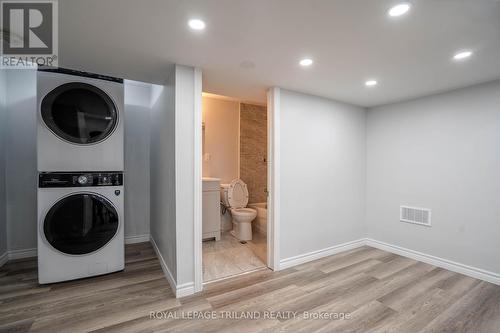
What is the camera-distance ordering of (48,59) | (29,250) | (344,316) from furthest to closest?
(29,250), (48,59), (344,316)

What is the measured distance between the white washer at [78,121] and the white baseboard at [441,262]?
12.8ft

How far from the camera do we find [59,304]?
75.3 inches

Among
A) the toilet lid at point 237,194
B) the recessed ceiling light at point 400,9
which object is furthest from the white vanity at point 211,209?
the recessed ceiling light at point 400,9

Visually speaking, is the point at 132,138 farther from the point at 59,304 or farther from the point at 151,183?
the point at 59,304

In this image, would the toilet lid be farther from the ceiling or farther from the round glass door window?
the round glass door window

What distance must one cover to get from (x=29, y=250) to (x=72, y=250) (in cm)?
130

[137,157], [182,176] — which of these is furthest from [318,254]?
[137,157]

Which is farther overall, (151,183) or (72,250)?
(151,183)

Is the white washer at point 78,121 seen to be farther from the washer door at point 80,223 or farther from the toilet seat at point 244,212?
the toilet seat at point 244,212

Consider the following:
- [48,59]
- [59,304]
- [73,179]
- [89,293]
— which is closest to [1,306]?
[59,304]

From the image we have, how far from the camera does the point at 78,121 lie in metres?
2.26

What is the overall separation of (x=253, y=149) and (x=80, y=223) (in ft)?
10.1

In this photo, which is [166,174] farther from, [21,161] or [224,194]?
[21,161]

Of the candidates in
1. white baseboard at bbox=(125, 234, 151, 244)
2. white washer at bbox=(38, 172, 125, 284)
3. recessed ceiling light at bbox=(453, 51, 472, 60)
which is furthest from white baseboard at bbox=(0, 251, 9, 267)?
recessed ceiling light at bbox=(453, 51, 472, 60)
